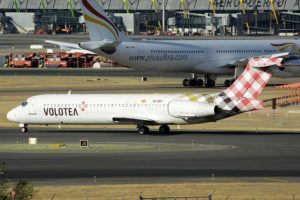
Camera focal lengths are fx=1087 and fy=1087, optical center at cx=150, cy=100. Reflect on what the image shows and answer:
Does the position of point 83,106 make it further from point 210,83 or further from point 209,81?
point 209,81

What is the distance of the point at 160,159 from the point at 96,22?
4813 centimetres

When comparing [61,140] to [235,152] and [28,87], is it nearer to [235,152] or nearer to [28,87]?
[235,152]

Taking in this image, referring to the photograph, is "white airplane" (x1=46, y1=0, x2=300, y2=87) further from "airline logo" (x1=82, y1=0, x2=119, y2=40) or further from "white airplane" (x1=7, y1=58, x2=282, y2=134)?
"white airplane" (x1=7, y1=58, x2=282, y2=134)

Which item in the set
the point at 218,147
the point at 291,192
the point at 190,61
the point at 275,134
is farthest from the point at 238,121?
the point at 291,192

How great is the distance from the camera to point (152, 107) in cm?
7256

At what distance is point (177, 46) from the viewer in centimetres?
10919

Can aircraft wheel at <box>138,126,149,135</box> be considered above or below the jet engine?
below

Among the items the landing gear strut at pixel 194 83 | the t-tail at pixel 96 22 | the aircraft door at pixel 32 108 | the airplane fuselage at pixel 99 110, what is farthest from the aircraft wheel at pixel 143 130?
the landing gear strut at pixel 194 83

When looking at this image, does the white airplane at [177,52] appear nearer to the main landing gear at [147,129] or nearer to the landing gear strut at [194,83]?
the landing gear strut at [194,83]

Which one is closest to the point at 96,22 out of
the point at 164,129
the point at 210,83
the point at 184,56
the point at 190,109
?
the point at 184,56

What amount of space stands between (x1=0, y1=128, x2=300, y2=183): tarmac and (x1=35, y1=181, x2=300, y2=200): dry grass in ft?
8.64

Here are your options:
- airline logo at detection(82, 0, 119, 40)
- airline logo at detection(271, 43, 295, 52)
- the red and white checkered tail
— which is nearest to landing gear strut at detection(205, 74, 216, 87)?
airline logo at detection(271, 43, 295, 52)

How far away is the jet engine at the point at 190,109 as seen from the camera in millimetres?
70188

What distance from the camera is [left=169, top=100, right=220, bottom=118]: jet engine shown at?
7019 centimetres
